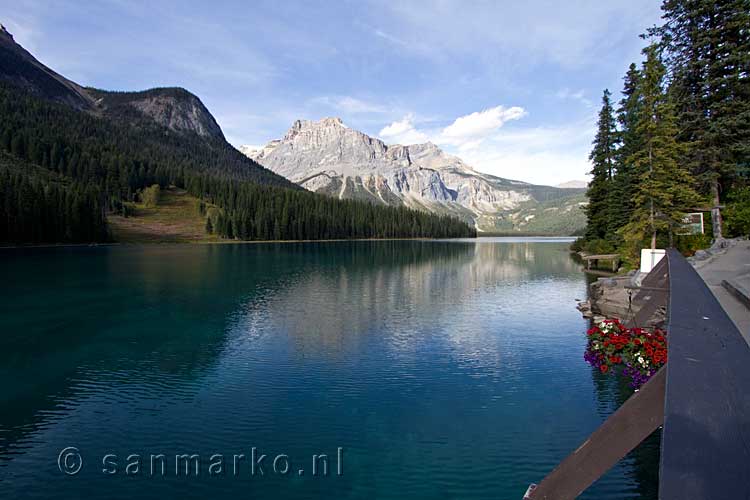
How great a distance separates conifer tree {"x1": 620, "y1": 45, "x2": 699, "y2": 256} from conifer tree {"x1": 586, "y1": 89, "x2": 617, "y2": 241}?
31516 millimetres

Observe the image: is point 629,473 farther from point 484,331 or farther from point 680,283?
point 484,331

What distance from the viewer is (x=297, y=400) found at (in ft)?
61.6

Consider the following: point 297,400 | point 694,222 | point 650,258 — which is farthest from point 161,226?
point 297,400

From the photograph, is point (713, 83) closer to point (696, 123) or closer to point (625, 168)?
point (696, 123)

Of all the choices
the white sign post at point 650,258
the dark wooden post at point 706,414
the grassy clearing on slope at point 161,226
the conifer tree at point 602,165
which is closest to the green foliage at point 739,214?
the white sign post at point 650,258

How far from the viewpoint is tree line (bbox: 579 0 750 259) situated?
41125 millimetres

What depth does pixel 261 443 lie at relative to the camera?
602 inches

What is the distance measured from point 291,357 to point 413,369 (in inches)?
279

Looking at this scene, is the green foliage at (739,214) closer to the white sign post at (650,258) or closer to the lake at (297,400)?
the white sign post at (650,258)

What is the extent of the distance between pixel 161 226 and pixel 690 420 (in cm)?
19139

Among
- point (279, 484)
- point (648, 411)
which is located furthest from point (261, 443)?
point (648, 411)

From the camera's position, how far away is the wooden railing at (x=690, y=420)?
3.62 m

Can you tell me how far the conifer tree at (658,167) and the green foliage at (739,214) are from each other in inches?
129

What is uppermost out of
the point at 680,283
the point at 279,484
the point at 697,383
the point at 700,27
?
the point at 700,27
